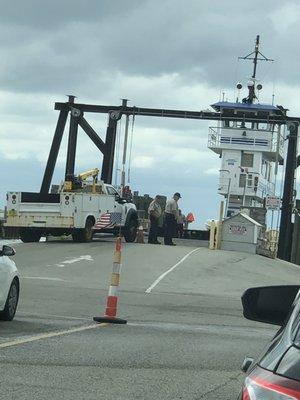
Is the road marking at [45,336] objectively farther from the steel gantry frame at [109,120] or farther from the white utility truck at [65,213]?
the steel gantry frame at [109,120]

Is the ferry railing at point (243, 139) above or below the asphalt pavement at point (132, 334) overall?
above

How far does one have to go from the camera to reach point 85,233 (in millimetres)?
27797

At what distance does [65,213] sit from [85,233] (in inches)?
45.6

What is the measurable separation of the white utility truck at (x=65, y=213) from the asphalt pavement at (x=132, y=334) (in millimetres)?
6273

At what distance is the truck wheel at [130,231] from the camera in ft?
96.3

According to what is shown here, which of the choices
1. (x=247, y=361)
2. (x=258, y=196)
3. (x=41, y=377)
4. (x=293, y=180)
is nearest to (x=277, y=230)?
(x=293, y=180)

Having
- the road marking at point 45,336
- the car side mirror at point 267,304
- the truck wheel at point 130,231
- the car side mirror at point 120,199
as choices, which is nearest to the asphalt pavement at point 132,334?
the road marking at point 45,336

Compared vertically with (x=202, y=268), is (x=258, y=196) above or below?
above

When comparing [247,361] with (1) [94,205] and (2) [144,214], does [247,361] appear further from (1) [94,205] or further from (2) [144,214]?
(2) [144,214]

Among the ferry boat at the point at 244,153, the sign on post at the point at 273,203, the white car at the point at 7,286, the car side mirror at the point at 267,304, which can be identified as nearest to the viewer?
the car side mirror at the point at 267,304

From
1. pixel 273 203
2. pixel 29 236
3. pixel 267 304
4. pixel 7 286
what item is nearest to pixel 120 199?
pixel 29 236

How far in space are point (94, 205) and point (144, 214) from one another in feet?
44.5

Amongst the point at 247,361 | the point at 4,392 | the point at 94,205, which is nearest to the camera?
the point at 247,361

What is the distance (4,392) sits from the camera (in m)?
6.12
